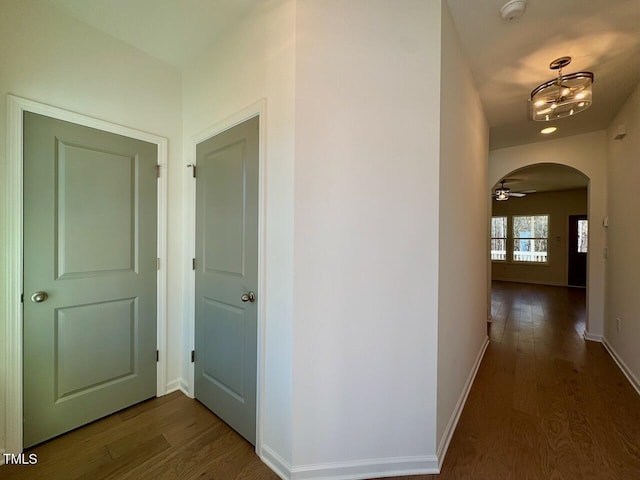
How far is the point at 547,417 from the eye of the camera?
1.97 m

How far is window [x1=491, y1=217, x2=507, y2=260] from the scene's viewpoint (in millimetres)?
8445

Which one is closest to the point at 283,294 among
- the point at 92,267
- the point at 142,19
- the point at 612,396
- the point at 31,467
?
the point at 92,267

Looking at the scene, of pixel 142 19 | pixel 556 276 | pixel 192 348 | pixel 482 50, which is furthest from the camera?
pixel 556 276

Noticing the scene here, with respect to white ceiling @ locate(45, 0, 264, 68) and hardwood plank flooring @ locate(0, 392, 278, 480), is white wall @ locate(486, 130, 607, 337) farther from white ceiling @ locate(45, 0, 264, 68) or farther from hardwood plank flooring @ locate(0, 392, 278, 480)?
hardwood plank flooring @ locate(0, 392, 278, 480)

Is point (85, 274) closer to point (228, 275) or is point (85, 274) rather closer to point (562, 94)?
point (228, 275)

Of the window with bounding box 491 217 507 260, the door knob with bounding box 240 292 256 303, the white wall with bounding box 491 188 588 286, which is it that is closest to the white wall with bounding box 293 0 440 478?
the door knob with bounding box 240 292 256 303

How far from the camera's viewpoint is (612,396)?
2240 millimetres

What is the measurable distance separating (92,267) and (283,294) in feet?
4.75

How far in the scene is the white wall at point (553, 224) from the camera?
732 cm

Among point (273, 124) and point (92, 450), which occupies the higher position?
point (273, 124)

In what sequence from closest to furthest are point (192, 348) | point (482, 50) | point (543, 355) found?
point (482, 50) < point (192, 348) < point (543, 355)

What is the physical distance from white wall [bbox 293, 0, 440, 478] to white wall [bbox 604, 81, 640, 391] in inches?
98.2

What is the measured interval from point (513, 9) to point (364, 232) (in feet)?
5.35

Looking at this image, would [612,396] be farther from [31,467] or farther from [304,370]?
[31,467]
